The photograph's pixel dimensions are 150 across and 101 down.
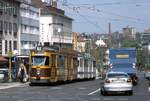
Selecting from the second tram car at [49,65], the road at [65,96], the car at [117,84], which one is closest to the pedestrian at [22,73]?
the second tram car at [49,65]

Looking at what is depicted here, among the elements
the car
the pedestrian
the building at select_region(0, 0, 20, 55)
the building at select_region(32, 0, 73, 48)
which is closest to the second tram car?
the pedestrian

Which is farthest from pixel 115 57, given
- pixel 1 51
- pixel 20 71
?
pixel 1 51

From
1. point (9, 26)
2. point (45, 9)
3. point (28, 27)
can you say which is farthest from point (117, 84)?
point (45, 9)

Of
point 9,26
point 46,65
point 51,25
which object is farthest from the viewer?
point 51,25

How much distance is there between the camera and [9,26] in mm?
90875

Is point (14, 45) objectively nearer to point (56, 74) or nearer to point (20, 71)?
point (20, 71)

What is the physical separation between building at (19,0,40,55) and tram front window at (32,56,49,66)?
144 ft

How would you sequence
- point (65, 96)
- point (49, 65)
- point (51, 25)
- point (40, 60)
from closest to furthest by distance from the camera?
point (65, 96) → point (49, 65) → point (40, 60) → point (51, 25)

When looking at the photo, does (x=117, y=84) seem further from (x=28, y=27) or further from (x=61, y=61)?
(x=28, y=27)

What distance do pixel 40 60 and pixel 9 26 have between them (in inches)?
1632

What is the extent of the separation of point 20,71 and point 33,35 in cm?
4886

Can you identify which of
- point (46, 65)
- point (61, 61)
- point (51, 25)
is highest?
point (51, 25)

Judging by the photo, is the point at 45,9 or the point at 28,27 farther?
the point at 45,9

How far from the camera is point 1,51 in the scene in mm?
87688
